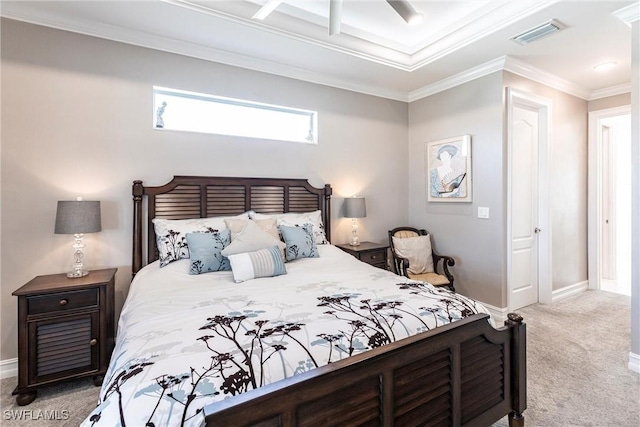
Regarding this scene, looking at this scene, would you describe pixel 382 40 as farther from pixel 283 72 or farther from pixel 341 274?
pixel 341 274

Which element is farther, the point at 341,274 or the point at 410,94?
the point at 410,94

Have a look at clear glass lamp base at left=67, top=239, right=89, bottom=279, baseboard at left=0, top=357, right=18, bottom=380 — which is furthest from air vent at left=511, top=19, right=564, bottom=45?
baseboard at left=0, top=357, right=18, bottom=380

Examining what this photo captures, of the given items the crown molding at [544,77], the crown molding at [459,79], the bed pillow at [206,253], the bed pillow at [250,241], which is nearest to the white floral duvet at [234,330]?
the bed pillow at [206,253]

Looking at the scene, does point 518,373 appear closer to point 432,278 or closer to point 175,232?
point 432,278

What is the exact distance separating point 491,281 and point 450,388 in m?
2.37

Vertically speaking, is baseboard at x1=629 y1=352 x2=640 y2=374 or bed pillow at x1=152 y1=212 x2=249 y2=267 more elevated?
bed pillow at x1=152 y1=212 x2=249 y2=267

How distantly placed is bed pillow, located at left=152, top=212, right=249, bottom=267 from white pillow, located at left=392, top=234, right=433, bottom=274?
7.01ft

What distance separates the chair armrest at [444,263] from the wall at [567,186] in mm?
1382

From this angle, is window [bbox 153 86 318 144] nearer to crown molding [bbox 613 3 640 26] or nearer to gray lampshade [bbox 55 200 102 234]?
gray lampshade [bbox 55 200 102 234]

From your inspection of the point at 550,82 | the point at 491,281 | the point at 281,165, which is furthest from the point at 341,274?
the point at 550,82

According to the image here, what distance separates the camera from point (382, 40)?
3.25 metres

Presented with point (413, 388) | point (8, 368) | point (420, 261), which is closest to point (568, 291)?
point (420, 261)

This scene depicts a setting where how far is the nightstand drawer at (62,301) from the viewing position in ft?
6.79

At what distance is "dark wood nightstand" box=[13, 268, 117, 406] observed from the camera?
2.04 metres
